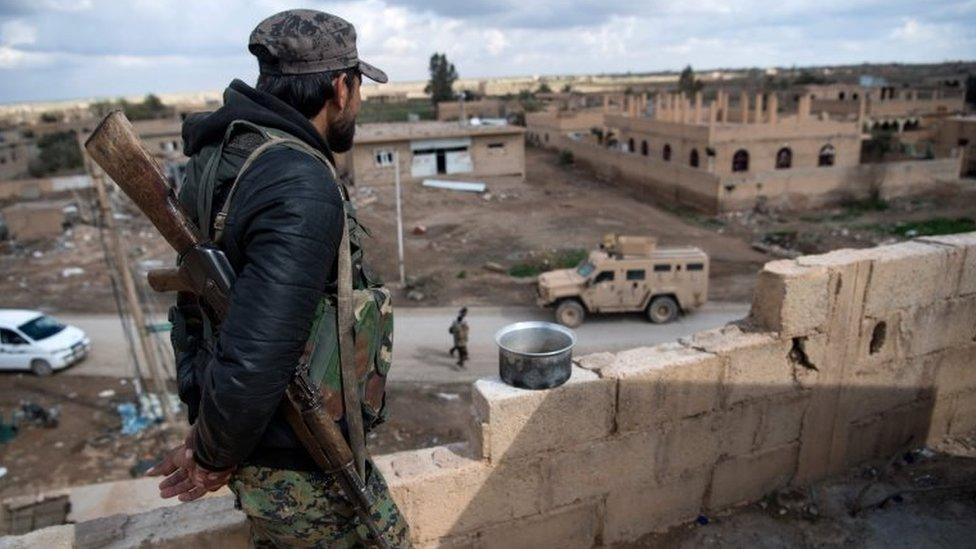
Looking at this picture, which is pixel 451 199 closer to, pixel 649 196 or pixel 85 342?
pixel 649 196

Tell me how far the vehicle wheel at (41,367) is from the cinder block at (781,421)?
14.1m

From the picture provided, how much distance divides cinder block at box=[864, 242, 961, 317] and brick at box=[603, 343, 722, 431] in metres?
1.23

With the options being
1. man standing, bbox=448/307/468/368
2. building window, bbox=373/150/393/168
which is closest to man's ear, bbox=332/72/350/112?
man standing, bbox=448/307/468/368

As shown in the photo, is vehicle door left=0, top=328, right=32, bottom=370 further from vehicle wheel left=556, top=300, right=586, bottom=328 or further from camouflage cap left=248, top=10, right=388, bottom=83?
camouflage cap left=248, top=10, right=388, bottom=83

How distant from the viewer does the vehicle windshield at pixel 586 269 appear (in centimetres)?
1417

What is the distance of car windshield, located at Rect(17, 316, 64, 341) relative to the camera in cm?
1308

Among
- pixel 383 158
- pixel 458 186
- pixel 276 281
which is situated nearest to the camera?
pixel 276 281

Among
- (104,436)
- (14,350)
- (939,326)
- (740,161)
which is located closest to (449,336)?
(104,436)

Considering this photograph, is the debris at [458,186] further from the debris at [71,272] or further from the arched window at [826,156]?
the arched window at [826,156]

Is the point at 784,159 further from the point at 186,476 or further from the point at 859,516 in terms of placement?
the point at 186,476

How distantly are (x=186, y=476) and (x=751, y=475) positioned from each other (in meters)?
3.47

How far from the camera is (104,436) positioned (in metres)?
10.7

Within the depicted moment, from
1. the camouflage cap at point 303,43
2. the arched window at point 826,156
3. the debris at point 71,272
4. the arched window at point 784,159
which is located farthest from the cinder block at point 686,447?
the arched window at point 826,156

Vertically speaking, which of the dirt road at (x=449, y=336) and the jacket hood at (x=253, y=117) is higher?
the jacket hood at (x=253, y=117)
